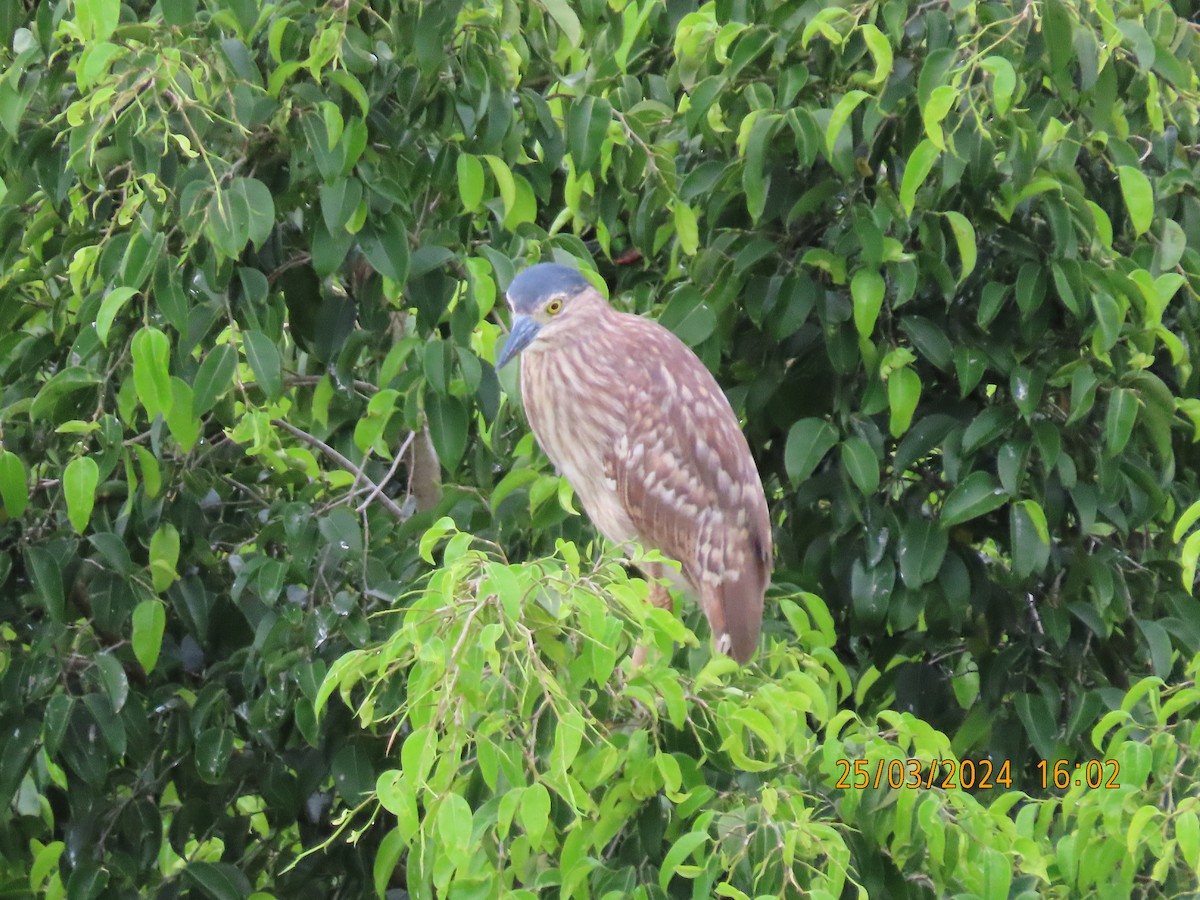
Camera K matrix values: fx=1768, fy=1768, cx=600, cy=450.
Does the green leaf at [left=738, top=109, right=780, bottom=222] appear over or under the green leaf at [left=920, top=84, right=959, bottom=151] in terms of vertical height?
under

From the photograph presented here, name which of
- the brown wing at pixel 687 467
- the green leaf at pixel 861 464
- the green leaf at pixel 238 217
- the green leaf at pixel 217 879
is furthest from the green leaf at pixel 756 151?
the green leaf at pixel 217 879

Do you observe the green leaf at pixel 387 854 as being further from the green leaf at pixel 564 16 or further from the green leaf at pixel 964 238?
the green leaf at pixel 564 16

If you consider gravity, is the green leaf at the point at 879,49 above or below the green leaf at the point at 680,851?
above

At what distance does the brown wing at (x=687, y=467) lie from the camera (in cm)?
358

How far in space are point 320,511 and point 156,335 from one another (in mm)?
697

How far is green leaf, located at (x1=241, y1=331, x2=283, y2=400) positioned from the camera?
3.12 meters

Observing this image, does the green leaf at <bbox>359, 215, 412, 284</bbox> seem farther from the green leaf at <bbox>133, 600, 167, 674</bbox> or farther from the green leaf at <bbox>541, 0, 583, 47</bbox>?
the green leaf at <bbox>133, 600, 167, 674</bbox>

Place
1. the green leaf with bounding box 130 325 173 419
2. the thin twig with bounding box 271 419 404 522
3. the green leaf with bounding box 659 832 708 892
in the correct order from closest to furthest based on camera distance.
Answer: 1. the green leaf with bounding box 659 832 708 892
2. the green leaf with bounding box 130 325 173 419
3. the thin twig with bounding box 271 419 404 522

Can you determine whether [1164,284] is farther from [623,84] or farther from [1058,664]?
[623,84]

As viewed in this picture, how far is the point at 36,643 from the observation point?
11.6 ft

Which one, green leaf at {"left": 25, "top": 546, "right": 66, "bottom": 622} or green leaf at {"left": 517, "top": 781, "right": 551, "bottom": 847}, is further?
green leaf at {"left": 25, "top": 546, "right": 66, "bottom": 622}

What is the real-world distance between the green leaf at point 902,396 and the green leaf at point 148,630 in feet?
4.64
